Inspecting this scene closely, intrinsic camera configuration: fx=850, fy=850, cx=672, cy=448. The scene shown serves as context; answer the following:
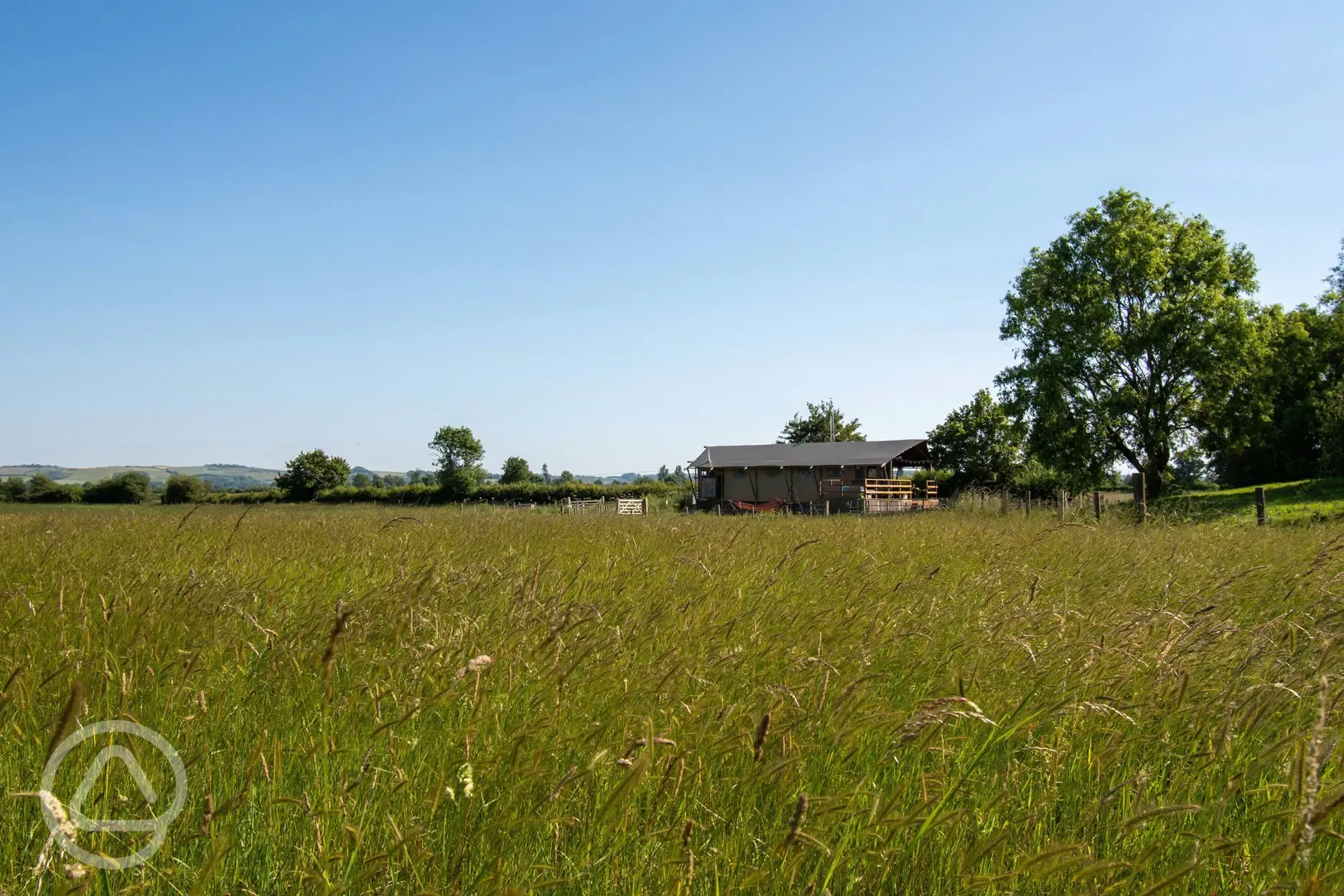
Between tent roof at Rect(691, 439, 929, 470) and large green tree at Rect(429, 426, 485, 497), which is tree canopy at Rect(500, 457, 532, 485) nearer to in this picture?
large green tree at Rect(429, 426, 485, 497)

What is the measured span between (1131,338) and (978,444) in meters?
22.1

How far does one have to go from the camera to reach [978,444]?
178 feet

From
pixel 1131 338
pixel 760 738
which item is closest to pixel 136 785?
pixel 760 738

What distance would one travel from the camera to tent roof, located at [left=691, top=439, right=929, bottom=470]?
50.8 m

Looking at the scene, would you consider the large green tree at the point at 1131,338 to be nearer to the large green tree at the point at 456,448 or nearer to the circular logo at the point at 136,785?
the circular logo at the point at 136,785

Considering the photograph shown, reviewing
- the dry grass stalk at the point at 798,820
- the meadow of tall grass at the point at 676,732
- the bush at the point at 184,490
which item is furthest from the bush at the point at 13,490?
the dry grass stalk at the point at 798,820

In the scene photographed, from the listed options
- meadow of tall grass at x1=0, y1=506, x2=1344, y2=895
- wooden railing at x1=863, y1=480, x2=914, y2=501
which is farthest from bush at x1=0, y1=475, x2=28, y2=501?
meadow of tall grass at x1=0, y1=506, x2=1344, y2=895

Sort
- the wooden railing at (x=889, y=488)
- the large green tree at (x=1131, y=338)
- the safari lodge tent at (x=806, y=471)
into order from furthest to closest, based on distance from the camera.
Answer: the safari lodge tent at (x=806, y=471) < the wooden railing at (x=889, y=488) < the large green tree at (x=1131, y=338)

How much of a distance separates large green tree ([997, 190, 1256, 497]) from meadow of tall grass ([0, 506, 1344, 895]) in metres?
30.6

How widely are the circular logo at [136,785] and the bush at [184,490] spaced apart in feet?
156

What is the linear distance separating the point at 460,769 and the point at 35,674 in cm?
177

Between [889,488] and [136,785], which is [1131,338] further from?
[136,785]

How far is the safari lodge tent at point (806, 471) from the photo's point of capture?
50.2 metres

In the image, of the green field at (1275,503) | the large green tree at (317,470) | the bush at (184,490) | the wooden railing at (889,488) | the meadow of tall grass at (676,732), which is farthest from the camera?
the large green tree at (317,470)
